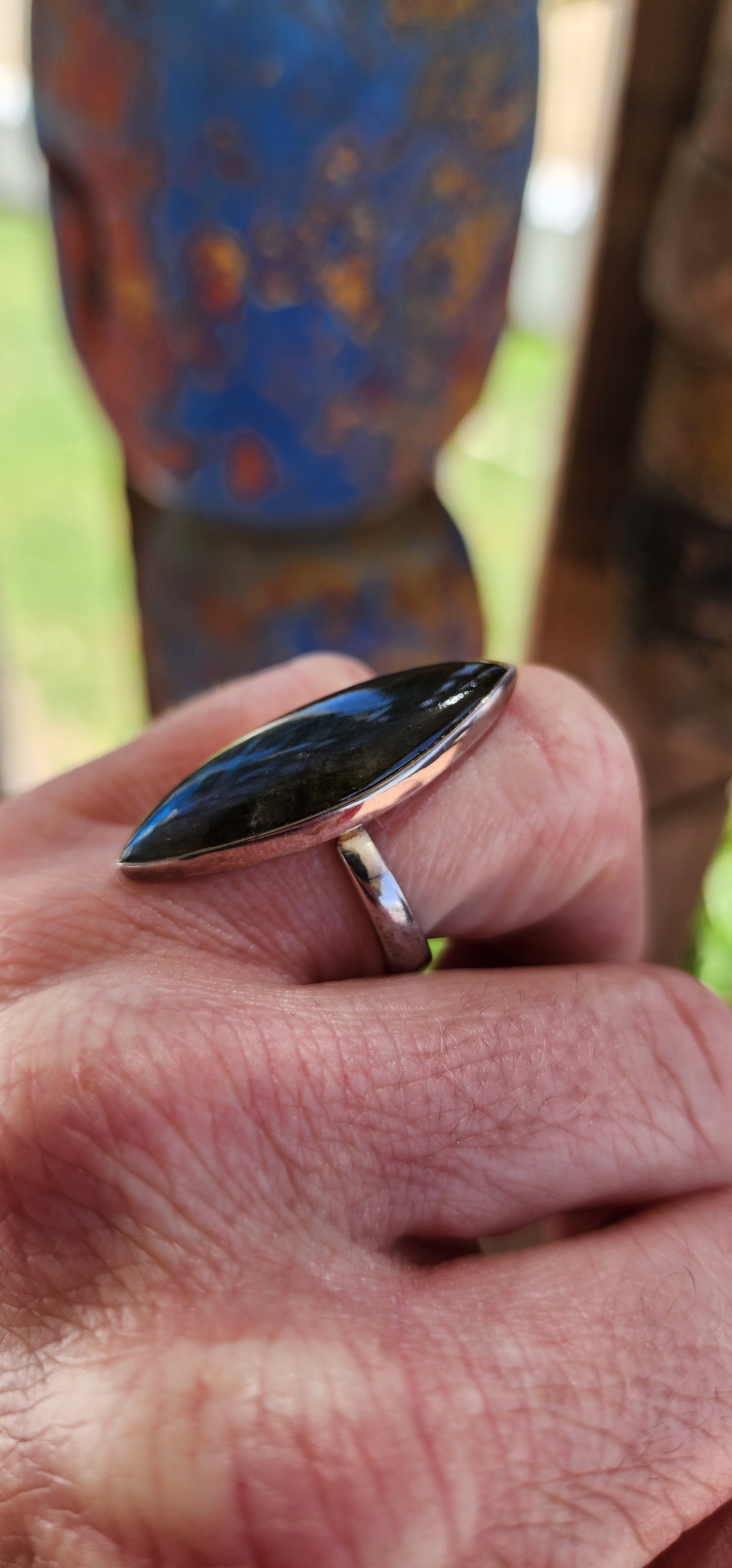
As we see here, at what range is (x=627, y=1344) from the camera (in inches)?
15.6

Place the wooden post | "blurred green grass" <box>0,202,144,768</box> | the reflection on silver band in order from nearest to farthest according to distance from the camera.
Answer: the reflection on silver band, the wooden post, "blurred green grass" <box>0,202,144,768</box>

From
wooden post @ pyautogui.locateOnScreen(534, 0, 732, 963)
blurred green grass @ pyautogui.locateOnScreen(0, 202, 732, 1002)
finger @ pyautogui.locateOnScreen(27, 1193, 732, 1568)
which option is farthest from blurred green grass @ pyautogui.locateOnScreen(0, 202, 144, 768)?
finger @ pyautogui.locateOnScreen(27, 1193, 732, 1568)

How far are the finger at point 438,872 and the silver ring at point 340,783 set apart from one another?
0.05 feet

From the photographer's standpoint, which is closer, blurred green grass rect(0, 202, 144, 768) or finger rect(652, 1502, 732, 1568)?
finger rect(652, 1502, 732, 1568)

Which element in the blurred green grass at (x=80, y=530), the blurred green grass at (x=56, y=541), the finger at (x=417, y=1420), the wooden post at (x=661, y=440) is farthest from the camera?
the blurred green grass at (x=56, y=541)

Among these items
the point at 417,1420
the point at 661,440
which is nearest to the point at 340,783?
the point at 417,1420

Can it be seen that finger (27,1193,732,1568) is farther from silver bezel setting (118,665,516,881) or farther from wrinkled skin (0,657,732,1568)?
silver bezel setting (118,665,516,881)

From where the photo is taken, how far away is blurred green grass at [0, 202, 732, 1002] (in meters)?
1.95

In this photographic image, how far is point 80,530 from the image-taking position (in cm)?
263

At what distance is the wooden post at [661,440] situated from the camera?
77cm

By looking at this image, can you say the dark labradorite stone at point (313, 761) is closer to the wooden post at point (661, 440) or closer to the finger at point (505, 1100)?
the finger at point (505, 1100)

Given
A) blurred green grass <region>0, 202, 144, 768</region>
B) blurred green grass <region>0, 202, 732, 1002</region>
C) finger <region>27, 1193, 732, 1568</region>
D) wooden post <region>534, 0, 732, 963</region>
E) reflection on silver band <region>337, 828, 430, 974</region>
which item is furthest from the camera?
blurred green grass <region>0, 202, 144, 768</region>

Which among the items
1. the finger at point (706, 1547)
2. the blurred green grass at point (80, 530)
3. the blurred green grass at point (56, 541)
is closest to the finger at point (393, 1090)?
the finger at point (706, 1547)

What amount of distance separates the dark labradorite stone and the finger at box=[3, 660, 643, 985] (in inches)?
1.2
